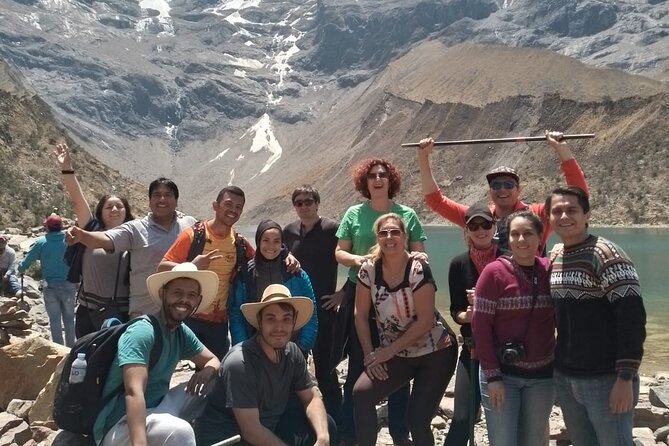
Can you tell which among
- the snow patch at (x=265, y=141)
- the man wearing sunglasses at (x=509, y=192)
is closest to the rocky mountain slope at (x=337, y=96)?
the snow patch at (x=265, y=141)

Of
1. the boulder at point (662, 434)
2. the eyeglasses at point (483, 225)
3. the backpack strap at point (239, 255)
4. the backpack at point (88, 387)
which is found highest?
the eyeglasses at point (483, 225)

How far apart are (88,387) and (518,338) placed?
2521 mm

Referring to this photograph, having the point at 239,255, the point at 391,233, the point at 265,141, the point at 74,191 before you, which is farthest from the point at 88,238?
the point at 265,141

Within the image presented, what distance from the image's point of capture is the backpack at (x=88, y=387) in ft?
13.0

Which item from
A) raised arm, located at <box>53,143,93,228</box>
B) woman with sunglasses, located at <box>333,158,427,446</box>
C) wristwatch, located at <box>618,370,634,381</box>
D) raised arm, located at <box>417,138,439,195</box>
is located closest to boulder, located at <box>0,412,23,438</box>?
raised arm, located at <box>53,143,93,228</box>

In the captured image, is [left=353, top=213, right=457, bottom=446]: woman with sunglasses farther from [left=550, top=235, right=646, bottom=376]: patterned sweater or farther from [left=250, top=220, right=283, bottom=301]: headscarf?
[left=550, top=235, right=646, bottom=376]: patterned sweater

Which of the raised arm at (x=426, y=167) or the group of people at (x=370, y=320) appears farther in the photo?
the raised arm at (x=426, y=167)

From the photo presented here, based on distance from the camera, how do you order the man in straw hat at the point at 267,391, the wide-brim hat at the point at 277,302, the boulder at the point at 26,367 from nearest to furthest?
the man in straw hat at the point at 267,391
the wide-brim hat at the point at 277,302
the boulder at the point at 26,367

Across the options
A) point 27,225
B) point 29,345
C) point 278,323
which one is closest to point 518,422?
point 278,323

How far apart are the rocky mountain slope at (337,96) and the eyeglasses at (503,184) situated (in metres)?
55.5

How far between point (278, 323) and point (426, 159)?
7.00 feet

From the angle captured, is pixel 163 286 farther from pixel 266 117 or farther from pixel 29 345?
pixel 266 117

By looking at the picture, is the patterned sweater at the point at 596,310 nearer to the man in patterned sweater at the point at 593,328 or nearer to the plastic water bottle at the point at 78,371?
the man in patterned sweater at the point at 593,328

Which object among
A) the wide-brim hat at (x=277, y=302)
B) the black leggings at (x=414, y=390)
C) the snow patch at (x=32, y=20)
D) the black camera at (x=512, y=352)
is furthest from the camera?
the snow patch at (x=32, y=20)
